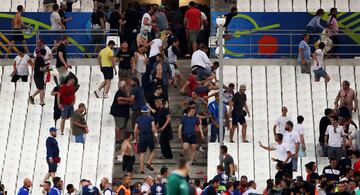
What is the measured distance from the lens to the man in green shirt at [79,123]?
136 ft

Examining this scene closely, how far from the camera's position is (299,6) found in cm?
4947

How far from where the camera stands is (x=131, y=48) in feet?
150


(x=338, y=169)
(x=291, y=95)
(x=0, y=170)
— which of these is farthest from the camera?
(x=291, y=95)

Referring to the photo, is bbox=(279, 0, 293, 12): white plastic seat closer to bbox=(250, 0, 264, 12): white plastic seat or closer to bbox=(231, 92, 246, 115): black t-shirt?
bbox=(250, 0, 264, 12): white plastic seat

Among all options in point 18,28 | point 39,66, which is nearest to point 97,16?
point 18,28

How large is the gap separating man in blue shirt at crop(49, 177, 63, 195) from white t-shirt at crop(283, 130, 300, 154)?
5876mm

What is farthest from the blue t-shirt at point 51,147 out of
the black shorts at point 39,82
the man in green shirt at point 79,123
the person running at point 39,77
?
the black shorts at point 39,82

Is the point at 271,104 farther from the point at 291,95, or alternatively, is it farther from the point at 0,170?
the point at 0,170

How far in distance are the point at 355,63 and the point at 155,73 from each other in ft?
19.8

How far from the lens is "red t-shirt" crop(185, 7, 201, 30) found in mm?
46781

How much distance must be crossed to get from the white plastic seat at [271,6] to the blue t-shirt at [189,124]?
9084mm

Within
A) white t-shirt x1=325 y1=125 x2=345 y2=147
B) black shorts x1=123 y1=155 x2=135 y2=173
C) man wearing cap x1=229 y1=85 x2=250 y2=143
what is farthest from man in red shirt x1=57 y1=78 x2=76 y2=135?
white t-shirt x1=325 y1=125 x2=345 y2=147

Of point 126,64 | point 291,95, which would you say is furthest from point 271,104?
point 126,64

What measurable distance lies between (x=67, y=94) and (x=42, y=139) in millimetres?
1341
